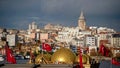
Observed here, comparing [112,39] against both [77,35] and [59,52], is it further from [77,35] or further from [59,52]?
[59,52]

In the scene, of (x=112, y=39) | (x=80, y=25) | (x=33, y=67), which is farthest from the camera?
(x=80, y=25)

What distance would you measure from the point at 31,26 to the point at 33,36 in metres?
41.3

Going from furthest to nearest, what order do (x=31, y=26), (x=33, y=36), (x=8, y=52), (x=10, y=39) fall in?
(x=31, y=26) < (x=33, y=36) < (x=10, y=39) < (x=8, y=52)

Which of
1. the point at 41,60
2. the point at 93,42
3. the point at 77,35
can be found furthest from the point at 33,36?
the point at 41,60

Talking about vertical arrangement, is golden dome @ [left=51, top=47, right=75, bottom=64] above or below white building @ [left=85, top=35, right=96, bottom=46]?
above

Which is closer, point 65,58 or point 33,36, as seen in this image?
point 65,58

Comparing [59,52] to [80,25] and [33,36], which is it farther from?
[80,25]

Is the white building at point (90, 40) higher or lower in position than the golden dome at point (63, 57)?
lower

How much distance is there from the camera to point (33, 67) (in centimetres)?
862

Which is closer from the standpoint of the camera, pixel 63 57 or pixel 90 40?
pixel 63 57

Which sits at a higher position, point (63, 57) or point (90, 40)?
point (63, 57)

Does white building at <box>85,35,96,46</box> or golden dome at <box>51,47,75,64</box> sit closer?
golden dome at <box>51,47,75,64</box>

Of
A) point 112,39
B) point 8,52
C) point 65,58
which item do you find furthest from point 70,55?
point 112,39

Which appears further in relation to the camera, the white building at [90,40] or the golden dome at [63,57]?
the white building at [90,40]
